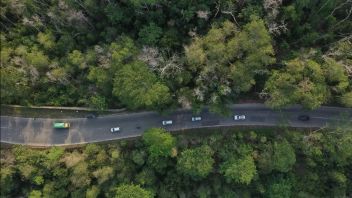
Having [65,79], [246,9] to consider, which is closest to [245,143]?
[246,9]

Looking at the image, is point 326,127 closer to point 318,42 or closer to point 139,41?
point 318,42

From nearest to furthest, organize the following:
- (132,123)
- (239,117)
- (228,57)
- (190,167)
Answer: (228,57) < (190,167) < (239,117) < (132,123)

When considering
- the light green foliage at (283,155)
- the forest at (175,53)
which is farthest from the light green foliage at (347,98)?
the light green foliage at (283,155)

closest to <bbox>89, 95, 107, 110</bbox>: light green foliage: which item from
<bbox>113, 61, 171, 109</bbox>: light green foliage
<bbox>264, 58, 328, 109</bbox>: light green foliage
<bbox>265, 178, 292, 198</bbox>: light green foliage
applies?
<bbox>113, 61, 171, 109</bbox>: light green foliage

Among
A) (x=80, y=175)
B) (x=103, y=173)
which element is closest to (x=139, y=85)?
(x=103, y=173)

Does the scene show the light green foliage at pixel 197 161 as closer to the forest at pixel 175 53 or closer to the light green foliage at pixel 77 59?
the forest at pixel 175 53

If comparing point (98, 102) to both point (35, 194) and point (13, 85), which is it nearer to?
point (13, 85)
